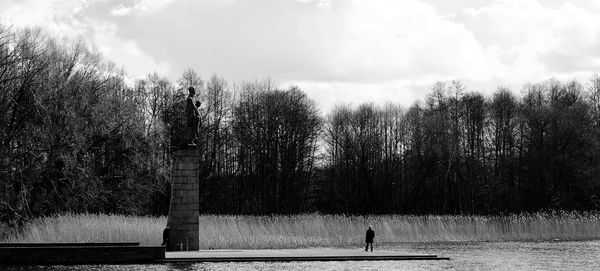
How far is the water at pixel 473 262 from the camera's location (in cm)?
2556

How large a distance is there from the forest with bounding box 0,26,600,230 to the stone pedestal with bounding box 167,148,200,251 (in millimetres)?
15701

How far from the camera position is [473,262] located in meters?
28.7

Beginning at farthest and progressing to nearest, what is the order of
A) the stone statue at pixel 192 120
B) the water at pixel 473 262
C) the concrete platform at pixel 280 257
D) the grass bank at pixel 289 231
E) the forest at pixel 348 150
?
the forest at pixel 348 150 → the grass bank at pixel 289 231 → the stone statue at pixel 192 120 → the concrete platform at pixel 280 257 → the water at pixel 473 262

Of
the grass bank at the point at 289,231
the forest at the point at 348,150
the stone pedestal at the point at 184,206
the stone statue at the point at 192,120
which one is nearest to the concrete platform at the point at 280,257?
the stone pedestal at the point at 184,206

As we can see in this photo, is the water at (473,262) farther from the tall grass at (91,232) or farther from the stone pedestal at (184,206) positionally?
the tall grass at (91,232)

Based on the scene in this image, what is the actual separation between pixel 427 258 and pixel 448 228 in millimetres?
13033

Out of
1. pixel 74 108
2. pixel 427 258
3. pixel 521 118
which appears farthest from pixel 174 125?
pixel 427 258

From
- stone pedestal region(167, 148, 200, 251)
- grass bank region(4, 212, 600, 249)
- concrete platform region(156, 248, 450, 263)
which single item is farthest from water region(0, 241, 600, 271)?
stone pedestal region(167, 148, 200, 251)

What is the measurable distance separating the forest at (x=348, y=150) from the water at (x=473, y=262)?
18.5 meters

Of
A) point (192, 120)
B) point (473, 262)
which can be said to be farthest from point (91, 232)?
point (473, 262)

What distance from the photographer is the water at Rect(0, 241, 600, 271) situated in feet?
83.9

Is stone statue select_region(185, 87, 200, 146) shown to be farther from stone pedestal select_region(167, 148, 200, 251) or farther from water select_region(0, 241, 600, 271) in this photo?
water select_region(0, 241, 600, 271)

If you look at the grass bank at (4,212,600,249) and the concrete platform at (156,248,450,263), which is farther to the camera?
the grass bank at (4,212,600,249)

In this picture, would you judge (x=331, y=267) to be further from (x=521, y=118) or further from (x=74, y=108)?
(x=521, y=118)
